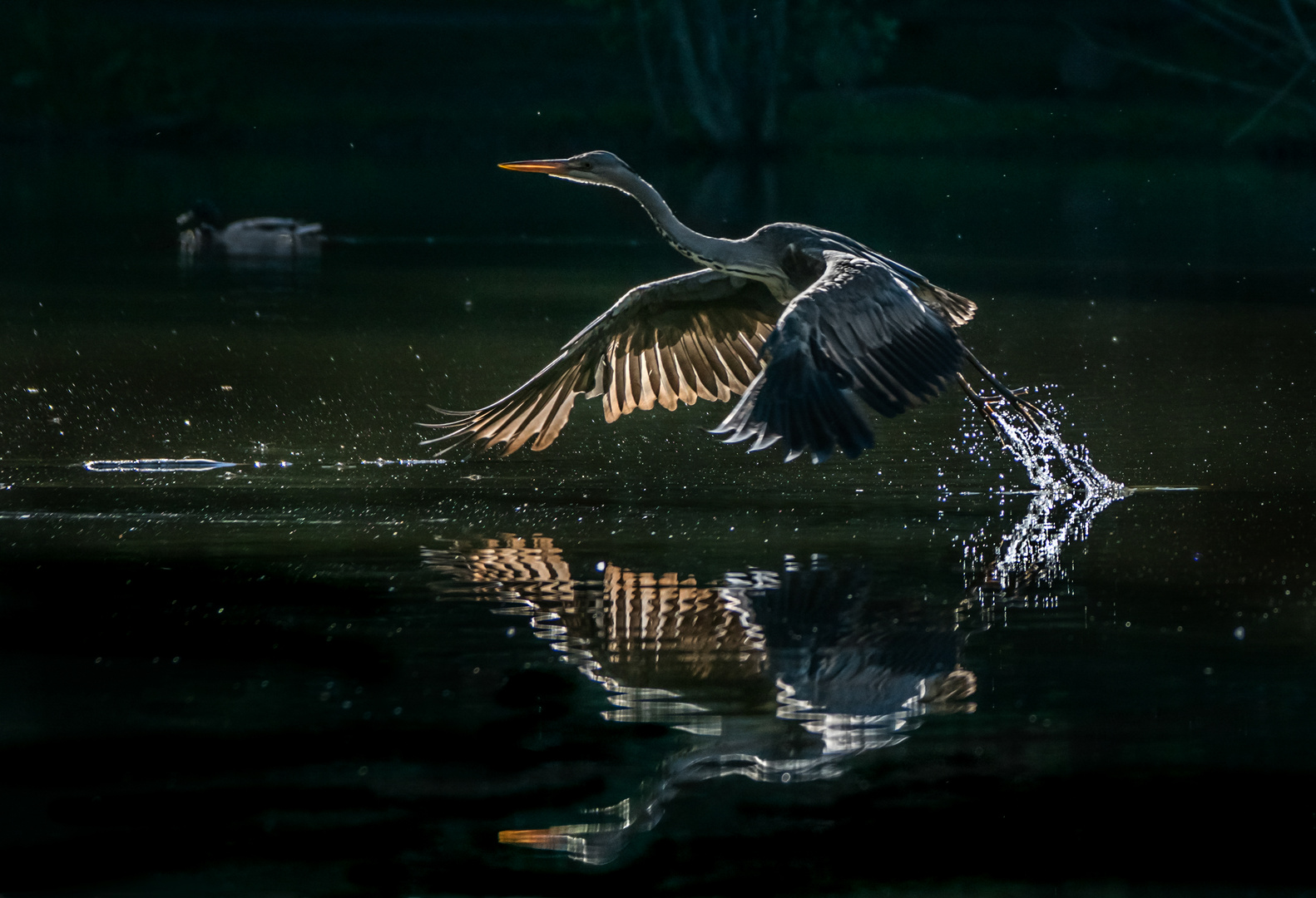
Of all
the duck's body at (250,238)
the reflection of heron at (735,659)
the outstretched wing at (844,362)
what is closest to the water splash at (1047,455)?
the outstretched wing at (844,362)

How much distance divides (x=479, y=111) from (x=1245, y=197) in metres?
19.3

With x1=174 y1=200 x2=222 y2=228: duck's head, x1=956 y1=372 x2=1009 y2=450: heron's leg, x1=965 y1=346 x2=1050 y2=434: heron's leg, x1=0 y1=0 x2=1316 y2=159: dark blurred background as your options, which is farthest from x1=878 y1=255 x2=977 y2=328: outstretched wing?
x1=0 y1=0 x2=1316 y2=159: dark blurred background

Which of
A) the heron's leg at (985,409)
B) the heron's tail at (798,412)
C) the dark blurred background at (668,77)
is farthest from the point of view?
the dark blurred background at (668,77)

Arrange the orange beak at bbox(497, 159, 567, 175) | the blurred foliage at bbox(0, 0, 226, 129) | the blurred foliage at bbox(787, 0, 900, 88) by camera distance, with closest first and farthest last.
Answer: the orange beak at bbox(497, 159, 567, 175)
the blurred foliage at bbox(787, 0, 900, 88)
the blurred foliage at bbox(0, 0, 226, 129)

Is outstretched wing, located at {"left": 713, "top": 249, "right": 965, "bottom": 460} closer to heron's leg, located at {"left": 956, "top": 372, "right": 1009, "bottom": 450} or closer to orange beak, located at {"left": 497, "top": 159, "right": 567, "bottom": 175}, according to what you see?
heron's leg, located at {"left": 956, "top": 372, "right": 1009, "bottom": 450}

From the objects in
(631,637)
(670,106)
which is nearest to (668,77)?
(670,106)

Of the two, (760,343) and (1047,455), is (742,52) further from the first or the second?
(760,343)

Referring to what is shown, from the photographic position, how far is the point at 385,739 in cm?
561

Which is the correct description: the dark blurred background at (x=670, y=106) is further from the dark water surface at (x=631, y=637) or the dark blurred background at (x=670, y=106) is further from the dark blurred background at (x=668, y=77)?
the dark water surface at (x=631, y=637)

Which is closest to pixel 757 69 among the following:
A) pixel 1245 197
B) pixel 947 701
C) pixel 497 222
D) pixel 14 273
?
pixel 1245 197

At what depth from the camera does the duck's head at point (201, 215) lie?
21734 mm

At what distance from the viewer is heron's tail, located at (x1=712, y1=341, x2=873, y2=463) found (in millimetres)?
6875

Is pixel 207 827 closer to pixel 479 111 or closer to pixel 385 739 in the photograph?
pixel 385 739

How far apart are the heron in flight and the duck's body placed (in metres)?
11.6
